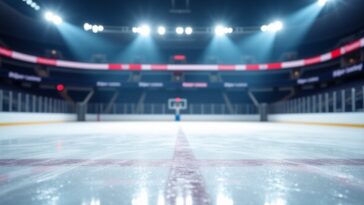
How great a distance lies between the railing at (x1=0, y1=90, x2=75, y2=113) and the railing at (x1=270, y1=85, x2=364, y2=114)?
20.9 metres

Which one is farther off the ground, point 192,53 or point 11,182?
point 192,53

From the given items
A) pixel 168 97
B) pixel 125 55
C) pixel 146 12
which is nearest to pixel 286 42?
pixel 168 97

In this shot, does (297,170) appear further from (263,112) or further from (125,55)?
(125,55)

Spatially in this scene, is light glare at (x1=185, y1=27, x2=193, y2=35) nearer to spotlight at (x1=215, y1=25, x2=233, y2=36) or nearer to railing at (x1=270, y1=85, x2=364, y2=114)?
spotlight at (x1=215, y1=25, x2=233, y2=36)

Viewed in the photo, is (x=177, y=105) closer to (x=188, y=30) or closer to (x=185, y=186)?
(x=188, y=30)

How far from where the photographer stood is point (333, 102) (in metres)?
15.8

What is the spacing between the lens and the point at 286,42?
3256 cm

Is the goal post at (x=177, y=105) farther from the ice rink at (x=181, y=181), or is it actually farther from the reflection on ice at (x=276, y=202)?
the reflection on ice at (x=276, y=202)

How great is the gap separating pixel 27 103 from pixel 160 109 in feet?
46.4

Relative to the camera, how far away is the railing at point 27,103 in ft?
50.8

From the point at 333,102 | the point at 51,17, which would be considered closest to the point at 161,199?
the point at 333,102

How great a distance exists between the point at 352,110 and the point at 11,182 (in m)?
16.4

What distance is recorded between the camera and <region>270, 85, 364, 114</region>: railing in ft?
44.4

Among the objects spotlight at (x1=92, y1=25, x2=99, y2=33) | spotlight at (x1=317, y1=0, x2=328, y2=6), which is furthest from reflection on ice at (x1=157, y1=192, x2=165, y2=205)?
spotlight at (x1=92, y1=25, x2=99, y2=33)
